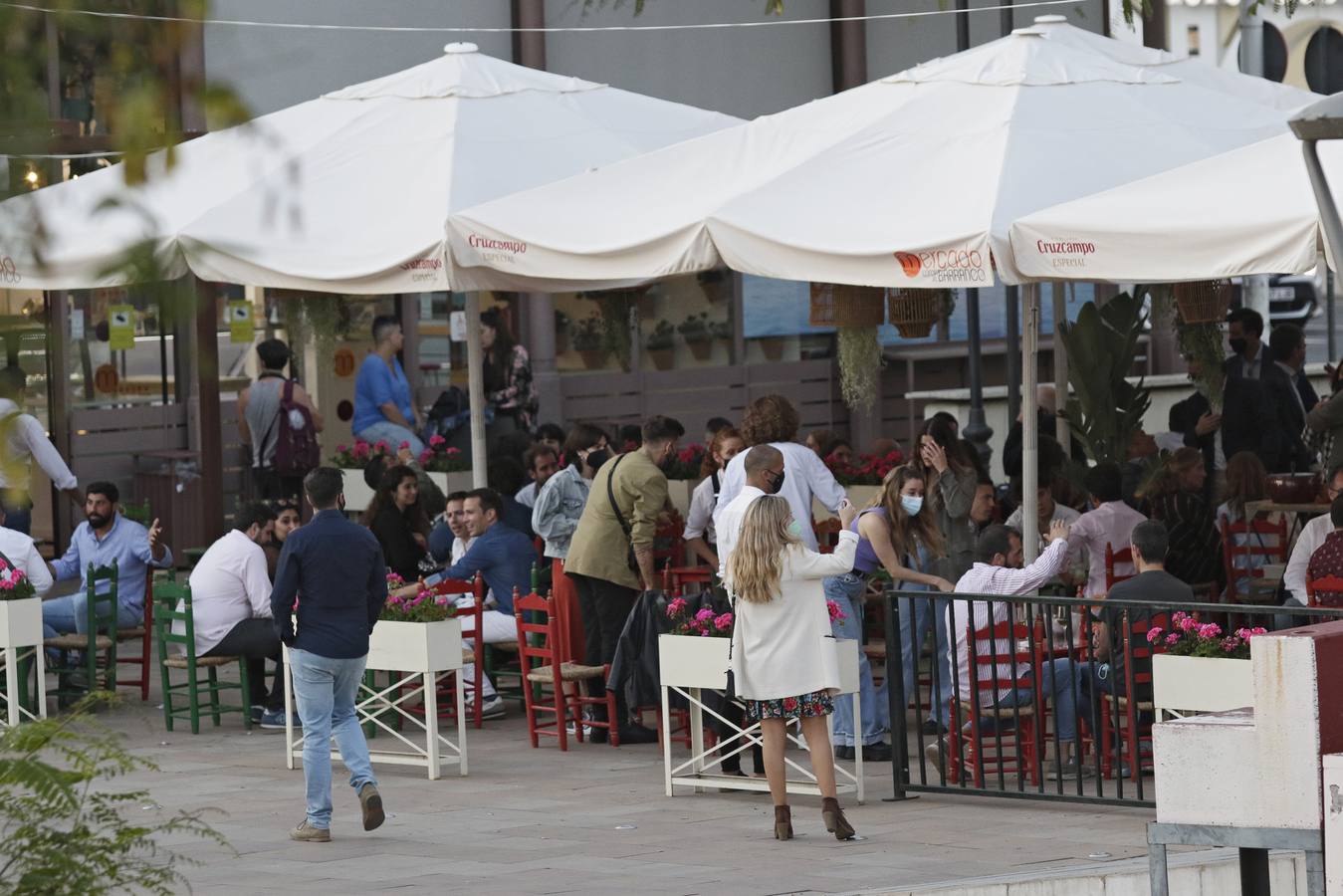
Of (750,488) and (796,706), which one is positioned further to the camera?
(750,488)

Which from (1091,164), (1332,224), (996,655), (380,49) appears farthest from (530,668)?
(380,49)

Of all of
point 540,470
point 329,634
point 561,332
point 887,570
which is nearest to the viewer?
point 329,634

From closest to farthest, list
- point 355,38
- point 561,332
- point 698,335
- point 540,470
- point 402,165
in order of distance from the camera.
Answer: point 402,165 → point 540,470 → point 355,38 → point 561,332 → point 698,335

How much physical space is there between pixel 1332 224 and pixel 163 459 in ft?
44.8

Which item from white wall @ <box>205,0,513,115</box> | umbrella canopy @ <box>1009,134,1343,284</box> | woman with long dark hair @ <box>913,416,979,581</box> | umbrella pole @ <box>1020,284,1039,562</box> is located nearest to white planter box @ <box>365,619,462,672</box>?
woman with long dark hair @ <box>913,416,979,581</box>

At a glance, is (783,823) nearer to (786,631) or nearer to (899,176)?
(786,631)

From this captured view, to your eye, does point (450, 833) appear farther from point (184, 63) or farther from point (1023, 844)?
point (184, 63)

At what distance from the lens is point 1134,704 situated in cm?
978

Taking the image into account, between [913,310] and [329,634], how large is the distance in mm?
4493

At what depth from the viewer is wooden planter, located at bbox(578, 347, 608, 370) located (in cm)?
2244

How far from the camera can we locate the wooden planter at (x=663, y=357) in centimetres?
2308

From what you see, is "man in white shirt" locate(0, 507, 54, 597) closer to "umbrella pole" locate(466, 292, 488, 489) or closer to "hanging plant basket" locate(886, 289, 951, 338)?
"umbrella pole" locate(466, 292, 488, 489)

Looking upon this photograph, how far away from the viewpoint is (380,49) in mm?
21109

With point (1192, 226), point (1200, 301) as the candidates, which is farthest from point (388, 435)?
point (1192, 226)
